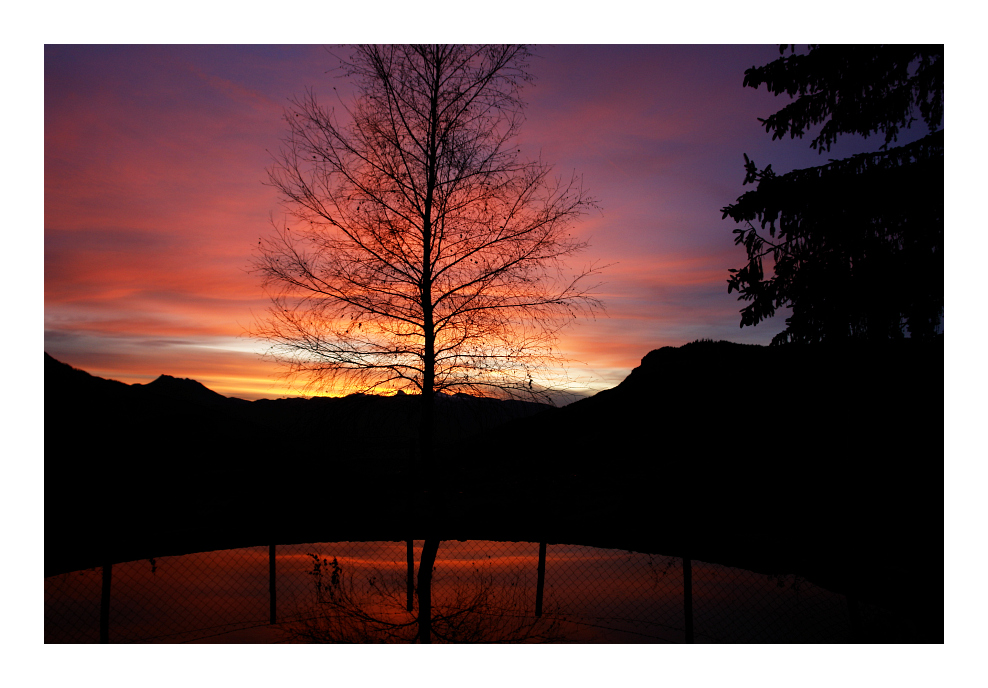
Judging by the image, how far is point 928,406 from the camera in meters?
12.8

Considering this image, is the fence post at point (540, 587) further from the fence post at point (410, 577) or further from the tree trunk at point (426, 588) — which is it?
the fence post at point (410, 577)

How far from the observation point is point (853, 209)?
10625 millimetres

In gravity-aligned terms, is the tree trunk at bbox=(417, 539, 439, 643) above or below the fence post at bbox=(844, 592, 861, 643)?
below

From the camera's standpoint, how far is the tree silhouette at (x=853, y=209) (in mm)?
9898

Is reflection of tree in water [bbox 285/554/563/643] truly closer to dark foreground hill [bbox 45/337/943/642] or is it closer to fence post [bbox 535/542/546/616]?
fence post [bbox 535/542/546/616]

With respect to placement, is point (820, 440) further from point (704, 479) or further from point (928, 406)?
point (704, 479)

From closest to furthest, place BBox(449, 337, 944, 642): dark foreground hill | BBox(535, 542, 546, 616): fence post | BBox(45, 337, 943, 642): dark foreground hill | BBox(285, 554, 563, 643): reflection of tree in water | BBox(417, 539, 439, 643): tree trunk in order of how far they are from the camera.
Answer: BBox(285, 554, 563, 643): reflection of tree in water, BBox(417, 539, 439, 643): tree trunk, BBox(535, 542, 546, 616): fence post, BBox(449, 337, 944, 642): dark foreground hill, BBox(45, 337, 943, 642): dark foreground hill

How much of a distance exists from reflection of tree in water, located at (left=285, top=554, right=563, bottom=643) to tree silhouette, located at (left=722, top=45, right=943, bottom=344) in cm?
758

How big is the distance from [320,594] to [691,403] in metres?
15.3

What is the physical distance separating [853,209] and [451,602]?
34.2 feet

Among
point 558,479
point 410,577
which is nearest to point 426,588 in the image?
point 410,577

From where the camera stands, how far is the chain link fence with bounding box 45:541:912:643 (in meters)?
6.25

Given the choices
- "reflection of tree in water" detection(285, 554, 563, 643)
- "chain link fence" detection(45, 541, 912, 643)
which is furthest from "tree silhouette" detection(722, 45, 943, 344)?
"reflection of tree in water" detection(285, 554, 563, 643)

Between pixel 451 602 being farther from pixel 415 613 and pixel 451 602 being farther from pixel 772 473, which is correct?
pixel 772 473
